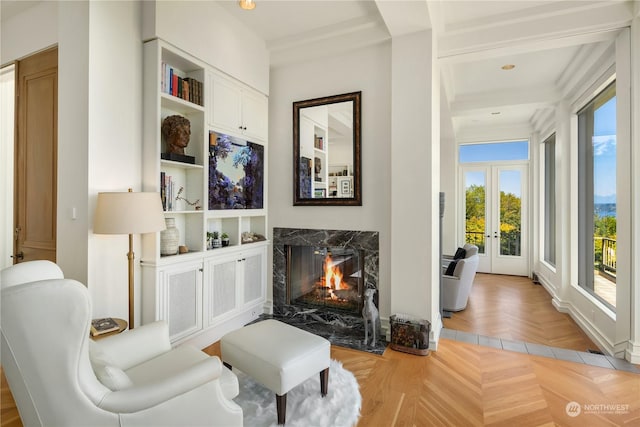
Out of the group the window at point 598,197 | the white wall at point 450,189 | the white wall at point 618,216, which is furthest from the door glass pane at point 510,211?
the window at point 598,197

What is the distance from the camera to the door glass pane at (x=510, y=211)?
6.56m

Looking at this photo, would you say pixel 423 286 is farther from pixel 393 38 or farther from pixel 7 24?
pixel 7 24

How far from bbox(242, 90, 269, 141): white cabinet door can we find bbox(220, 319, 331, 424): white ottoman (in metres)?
2.15

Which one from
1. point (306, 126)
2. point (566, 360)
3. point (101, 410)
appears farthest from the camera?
point (306, 126)

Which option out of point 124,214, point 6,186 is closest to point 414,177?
point 124,214

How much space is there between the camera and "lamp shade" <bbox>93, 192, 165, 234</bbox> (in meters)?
2.19

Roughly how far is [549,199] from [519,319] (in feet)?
9.37

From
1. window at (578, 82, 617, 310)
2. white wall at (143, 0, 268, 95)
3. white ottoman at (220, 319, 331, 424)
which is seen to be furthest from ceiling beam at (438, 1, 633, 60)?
white ottoman at (220, 319, 331, 424)

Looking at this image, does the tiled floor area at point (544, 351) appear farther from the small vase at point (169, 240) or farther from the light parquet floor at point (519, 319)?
Result: the small vase at point (169, 240)

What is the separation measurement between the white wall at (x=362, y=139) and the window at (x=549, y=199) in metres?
3.68

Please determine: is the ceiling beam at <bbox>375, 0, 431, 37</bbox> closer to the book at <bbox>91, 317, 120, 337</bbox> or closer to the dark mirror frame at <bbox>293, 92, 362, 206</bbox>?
the dark mirror frame at <bbox>293, 92, 362, 206</bbox>

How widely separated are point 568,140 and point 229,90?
4.19 m

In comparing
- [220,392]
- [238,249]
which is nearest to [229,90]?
[238,249]

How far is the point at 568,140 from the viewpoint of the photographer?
423 cm
